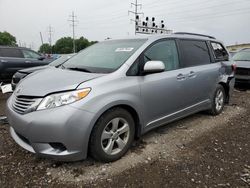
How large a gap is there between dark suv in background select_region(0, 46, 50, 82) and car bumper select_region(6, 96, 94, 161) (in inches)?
246

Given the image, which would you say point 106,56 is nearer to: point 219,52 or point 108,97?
point 108,97

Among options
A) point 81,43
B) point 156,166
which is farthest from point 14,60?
point 81,43

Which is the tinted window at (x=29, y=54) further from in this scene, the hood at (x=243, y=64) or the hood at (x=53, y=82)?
the hood at (x=243, y=64)

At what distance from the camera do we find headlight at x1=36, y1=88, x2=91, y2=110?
8.13 ft

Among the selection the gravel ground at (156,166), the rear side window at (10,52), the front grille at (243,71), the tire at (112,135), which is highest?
the rear side window at (10,52)

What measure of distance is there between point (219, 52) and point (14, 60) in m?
6.97

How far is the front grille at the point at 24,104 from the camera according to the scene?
8.38 ft

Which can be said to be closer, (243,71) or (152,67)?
(152,67)

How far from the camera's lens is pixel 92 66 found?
3273mm

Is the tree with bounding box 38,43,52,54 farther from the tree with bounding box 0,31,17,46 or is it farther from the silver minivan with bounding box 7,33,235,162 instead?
the silver minivan with bounding box 7,33,235,162

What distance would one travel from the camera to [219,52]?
5.09 meters

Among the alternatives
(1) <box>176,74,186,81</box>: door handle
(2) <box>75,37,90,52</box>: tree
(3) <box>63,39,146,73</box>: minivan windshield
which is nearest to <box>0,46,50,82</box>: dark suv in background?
(3) <box>63,39,146,73</box>: minivan windshield

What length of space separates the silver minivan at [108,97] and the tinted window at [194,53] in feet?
0.06

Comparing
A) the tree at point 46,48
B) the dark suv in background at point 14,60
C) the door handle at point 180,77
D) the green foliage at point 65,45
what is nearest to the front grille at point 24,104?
the door handle at point 180,77
